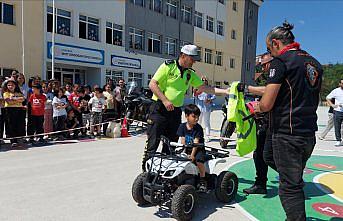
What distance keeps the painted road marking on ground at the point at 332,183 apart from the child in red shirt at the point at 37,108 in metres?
6.92

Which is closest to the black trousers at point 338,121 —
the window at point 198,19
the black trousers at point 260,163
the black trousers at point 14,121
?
the black trousers at point 260,163

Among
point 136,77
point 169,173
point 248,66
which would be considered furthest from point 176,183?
point 248,66

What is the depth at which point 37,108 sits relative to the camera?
28.2ft

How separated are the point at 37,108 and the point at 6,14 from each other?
35.0ft

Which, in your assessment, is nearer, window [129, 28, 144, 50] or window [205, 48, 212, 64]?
window [129, 28, 144, 50]

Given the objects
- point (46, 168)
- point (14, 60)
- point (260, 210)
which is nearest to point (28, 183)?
point (46, 168)

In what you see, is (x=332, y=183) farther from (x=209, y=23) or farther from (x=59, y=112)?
(x=209, y=23)

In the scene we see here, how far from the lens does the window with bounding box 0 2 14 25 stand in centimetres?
1642

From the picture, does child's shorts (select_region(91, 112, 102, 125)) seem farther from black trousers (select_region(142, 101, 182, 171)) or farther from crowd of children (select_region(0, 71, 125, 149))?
black trousers (select_region(142, 101, 182, 171))

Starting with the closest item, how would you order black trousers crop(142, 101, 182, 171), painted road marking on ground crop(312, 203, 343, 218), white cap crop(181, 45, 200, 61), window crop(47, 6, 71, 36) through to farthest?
painted road marking on ground crop(312, 203, 343, 218)
white cap crop(181, 45, 200, 61)
black trousers crop(142, 101, 182, 171)
window crop(47, 6, 71, 36)

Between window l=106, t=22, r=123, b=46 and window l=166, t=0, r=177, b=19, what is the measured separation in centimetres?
654

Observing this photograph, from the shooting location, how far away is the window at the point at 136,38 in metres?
24.4

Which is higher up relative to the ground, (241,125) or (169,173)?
(241,125)

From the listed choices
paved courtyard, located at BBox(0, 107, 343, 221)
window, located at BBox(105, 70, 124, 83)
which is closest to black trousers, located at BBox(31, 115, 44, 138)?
paved courtyard, located at BBox(0, 107, 343, 221)
